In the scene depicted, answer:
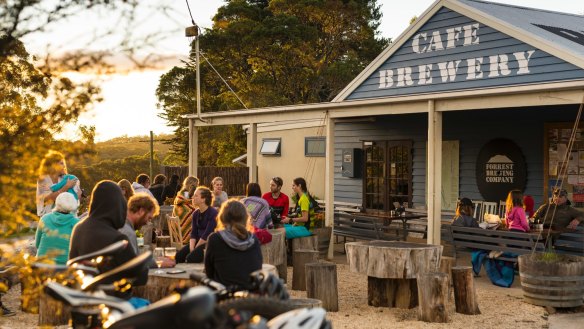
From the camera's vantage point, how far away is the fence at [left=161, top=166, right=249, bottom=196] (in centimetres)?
2473

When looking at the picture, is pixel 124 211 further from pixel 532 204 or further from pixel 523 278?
pixel 532 204

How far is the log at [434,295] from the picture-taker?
870 cm

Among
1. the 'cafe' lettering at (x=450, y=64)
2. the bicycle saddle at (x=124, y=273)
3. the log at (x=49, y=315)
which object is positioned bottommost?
the log at (x=49, y=315)

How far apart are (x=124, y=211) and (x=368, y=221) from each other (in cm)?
866

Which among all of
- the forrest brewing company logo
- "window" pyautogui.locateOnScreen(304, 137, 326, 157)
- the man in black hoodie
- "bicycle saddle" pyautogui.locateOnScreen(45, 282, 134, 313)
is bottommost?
"bicycle saddle" pyautogui.locateOnScreen(45, 282, 134, 313)

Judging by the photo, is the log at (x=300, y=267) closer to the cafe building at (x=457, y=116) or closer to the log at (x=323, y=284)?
the log at (x=323, y=284)

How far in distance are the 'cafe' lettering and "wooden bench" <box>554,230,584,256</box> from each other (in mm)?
3989

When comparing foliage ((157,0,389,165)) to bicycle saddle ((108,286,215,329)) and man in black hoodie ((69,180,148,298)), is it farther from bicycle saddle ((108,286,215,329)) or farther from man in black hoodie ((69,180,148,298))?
bicycle saddle ((108,286,215,329))

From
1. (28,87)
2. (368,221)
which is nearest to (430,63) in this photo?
(368,221)

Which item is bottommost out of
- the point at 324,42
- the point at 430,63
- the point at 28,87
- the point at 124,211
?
the point at 124,211

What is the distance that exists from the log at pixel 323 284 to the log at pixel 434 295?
109 cm

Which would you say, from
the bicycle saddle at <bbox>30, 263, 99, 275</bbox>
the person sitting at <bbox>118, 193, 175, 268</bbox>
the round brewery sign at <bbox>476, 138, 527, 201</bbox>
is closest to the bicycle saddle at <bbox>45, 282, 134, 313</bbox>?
the bicycle saddle at <bbox>30, 263, 99, 275</bbox>

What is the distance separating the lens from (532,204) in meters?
14.4

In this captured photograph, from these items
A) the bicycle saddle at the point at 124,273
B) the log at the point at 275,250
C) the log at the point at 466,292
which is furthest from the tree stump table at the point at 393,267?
the bicycle saddle at the point at 124,273
